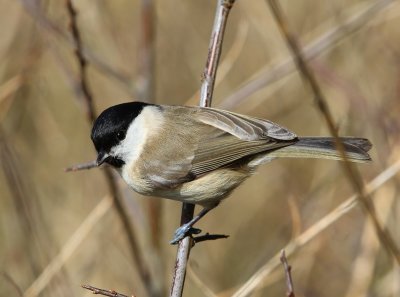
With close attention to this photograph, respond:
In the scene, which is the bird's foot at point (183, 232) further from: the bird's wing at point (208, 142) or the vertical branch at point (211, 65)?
the bird's wing at point (208, 142)

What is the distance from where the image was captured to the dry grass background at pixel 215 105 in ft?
12.0

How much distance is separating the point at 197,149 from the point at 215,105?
995 mm

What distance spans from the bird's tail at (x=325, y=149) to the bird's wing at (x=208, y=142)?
0.15 feet

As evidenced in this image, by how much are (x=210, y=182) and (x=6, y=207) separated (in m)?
2.59

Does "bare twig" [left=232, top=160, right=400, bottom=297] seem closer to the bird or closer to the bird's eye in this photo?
the bird

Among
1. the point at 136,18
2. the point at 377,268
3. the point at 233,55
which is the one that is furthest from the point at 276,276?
the point at 136,18

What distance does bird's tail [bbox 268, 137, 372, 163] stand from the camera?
9.23ft

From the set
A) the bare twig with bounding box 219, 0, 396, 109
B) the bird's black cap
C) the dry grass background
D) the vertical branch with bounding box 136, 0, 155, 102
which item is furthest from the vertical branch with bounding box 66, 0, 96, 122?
the bare twig with bounding box 219, 0, 396, 109

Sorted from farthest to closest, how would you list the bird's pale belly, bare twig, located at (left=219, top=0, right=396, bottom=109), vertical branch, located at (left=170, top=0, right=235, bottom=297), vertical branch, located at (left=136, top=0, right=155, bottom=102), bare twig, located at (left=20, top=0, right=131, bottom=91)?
bare twig, located at (left=219, top=0, right=396, bottom=109), vertical branch, located at (left=136, top=0, right=155, bottom=102), bare twig, located at (left=20, top=0, right=131, bottom=91), the bird's pale belly, vertical branch, located at (left=170, top=0, right=235, bottom=297)

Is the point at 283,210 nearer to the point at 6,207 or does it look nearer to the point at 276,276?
the point at 276,276

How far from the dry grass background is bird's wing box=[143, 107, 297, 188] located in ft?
1.42

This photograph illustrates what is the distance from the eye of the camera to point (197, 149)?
3.01m

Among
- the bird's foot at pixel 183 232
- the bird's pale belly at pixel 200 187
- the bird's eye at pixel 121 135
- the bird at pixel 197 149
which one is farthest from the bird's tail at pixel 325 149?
the bird's eye at pixel 121 135

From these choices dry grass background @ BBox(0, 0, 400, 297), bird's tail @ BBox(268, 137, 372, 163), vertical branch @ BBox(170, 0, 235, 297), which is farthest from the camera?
dry grass background @ BBox(0, 0, 400, 297)
